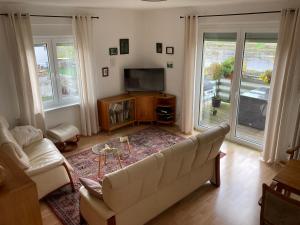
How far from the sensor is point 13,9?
157 inches

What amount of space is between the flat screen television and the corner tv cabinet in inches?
6.6

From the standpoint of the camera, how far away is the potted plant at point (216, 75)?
5.08 m

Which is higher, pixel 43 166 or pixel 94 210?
pixel 43 166

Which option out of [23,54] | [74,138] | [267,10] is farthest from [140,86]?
[267,10]

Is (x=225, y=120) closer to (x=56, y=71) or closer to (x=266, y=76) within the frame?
(x=266, y=76)

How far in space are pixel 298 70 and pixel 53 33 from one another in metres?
4.19

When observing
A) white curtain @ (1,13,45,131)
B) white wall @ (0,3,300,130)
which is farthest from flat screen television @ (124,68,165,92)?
white curtain @ (1,13,45,131)

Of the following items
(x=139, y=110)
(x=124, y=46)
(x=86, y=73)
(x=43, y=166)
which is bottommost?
(x=43, y=166)

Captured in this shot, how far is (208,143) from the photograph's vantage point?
308 centimetres

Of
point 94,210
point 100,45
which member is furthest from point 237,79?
point 94,210

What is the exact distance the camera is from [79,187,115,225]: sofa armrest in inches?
95.3

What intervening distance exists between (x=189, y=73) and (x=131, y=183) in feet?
10.9

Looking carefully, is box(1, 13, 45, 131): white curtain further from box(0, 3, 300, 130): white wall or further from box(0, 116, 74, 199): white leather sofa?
box(0, 116, 74, 199): white leather sofa

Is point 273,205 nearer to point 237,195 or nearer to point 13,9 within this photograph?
point 237,195
